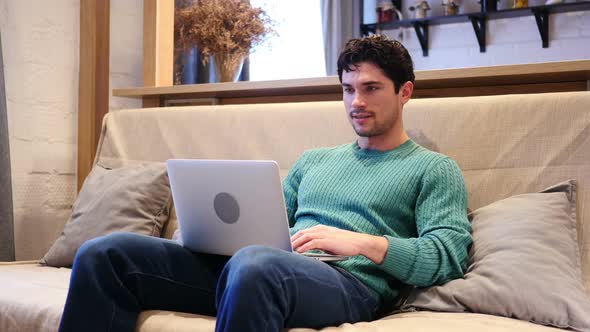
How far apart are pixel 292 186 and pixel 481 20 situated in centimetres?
274

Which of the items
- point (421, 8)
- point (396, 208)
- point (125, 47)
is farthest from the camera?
point (421, 8)

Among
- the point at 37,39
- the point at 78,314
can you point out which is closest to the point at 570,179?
the point at 78,314

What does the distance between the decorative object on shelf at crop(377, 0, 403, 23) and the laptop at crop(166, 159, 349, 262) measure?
10.7 ft

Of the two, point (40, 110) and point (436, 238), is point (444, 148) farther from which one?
point (40, 110)

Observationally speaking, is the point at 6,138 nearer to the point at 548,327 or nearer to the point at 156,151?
the point at 156,151

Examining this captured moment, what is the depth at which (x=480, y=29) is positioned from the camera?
4.30m

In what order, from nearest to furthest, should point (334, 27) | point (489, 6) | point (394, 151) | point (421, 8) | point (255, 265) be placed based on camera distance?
point (255, 265) → point (394, 151) → point (489, 6) → point (334, 27) → point (421, 8)

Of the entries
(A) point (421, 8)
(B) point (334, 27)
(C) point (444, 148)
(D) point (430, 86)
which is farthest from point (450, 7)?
(C) point (444, 148)

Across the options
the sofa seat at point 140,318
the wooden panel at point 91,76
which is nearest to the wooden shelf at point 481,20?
the wooden panel at point 91,76

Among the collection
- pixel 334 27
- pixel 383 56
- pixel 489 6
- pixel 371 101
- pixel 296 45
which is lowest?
pixel 371 101

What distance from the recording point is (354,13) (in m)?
4.66

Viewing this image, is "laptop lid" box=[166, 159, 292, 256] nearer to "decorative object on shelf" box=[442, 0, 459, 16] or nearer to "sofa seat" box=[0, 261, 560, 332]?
"sofa seat" box=[0, 261, 560, 332]

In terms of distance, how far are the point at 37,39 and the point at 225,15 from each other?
672 millimetres

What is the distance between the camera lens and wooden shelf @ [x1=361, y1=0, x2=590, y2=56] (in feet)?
13.2
